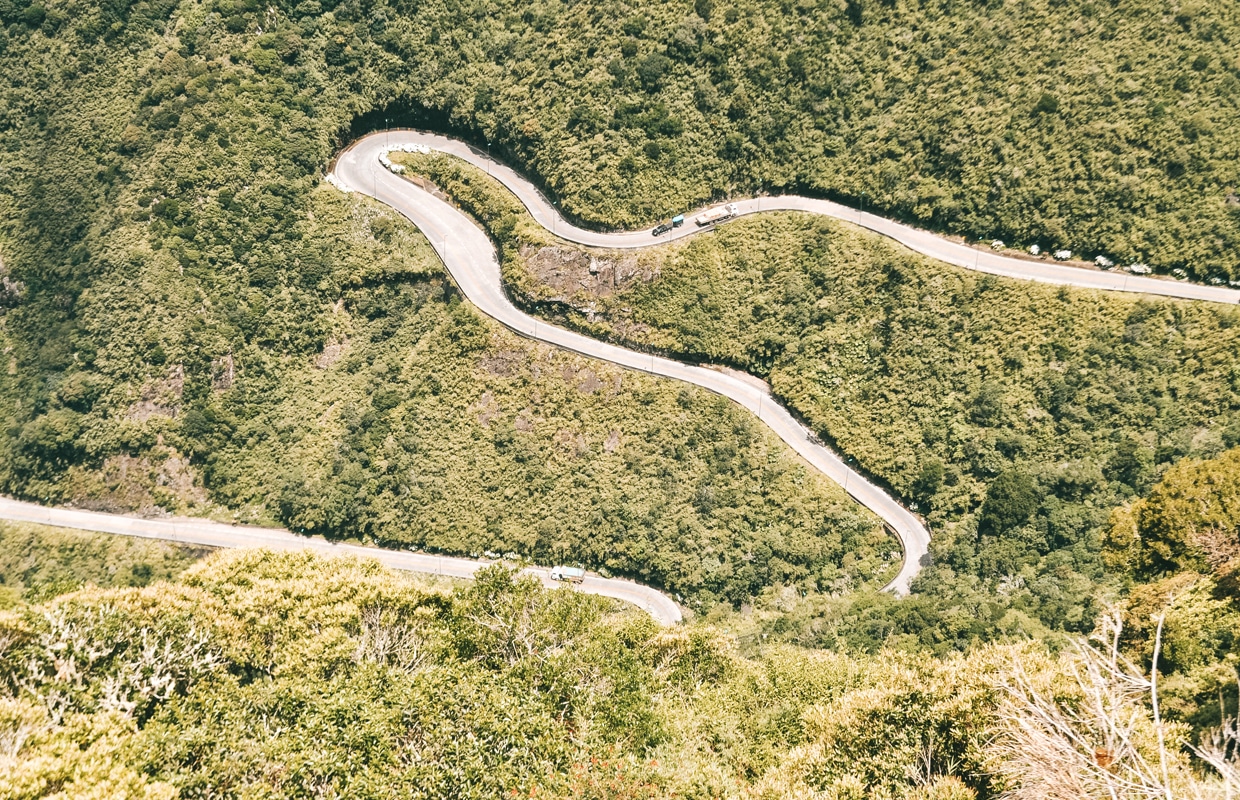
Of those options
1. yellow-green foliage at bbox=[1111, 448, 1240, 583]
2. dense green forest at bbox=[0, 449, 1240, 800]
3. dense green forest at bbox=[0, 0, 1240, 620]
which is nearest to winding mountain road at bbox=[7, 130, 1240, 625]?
dense green forest at bbox=[0, 0, 1240, 620]

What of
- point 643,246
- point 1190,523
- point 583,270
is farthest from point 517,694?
point 643,246

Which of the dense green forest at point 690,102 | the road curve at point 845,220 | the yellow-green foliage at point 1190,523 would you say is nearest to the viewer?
the yellow-green foliage at point 1190,523

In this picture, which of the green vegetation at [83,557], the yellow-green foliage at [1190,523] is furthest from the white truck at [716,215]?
Result: the green vegetation at [83,557]

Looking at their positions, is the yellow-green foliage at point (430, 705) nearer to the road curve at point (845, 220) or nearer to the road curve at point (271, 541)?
the road curve at point (271, 541)

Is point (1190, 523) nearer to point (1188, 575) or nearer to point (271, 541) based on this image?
point (1188, 575)

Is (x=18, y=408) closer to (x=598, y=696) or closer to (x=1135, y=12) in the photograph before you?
(x=598, y=696)

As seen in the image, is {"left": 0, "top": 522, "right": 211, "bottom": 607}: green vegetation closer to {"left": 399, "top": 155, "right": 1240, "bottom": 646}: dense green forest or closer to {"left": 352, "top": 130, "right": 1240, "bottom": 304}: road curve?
{"left": 352, "top": 130, "right": 1240, "bottom": 304}: road curve
